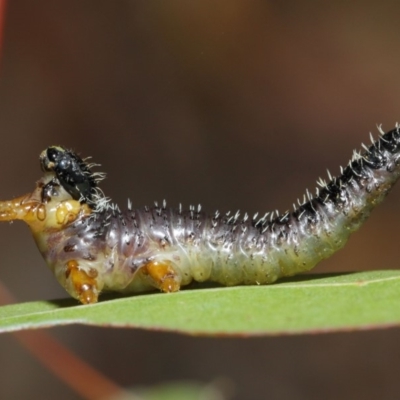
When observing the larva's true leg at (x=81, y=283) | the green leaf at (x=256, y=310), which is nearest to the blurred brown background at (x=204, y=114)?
the larva's true leg at (x=81, y=283)

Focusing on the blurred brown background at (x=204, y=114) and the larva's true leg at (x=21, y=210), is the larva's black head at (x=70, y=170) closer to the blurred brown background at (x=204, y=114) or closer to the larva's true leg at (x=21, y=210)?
the larva's true leg at (x=21, y=210)

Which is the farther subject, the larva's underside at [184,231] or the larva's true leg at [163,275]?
the larva's underside at [184,231]

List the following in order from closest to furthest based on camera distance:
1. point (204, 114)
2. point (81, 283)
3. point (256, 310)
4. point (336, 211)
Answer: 1. point (256, 310)
2. point (81, 283)
3. point (336, 211)
4. point (204, 114)

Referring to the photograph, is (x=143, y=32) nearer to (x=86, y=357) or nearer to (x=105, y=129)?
(x=105, y=129)

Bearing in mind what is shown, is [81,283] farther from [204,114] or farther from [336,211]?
[204,114]

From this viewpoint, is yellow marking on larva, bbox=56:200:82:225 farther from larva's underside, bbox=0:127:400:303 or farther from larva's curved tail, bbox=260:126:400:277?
larva's curved tail, bbox=260:126:400:277

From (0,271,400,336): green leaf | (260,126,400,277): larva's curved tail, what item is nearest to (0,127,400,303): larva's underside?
(260,126,400,277): larva's curved tail

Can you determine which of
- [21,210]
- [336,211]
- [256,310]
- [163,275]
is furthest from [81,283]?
[336,211]
